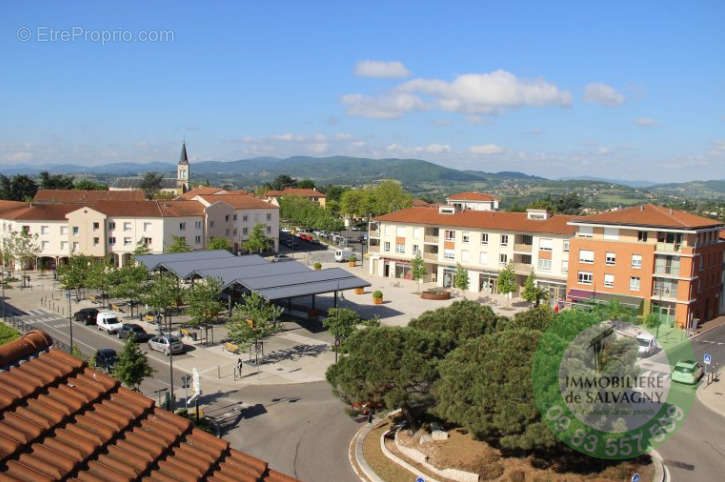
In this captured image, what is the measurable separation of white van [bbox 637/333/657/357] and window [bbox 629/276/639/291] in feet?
24.6

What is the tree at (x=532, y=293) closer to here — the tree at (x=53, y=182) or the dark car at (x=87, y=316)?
the dark car at (x=87, y=316)

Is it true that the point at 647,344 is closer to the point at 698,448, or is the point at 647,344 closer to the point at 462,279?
the point at 698,448

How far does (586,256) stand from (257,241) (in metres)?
42.6

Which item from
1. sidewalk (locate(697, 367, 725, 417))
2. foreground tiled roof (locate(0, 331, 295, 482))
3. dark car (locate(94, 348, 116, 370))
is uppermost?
foreground tiled roof (locate(0, 331, 295, 482))

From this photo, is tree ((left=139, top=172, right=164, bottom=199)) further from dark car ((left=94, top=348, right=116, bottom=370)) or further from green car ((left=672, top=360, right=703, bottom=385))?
green car ((left=672, top=360, right=703, bottom=385))

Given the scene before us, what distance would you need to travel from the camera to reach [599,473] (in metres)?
19.5

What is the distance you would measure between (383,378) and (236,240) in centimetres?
6087

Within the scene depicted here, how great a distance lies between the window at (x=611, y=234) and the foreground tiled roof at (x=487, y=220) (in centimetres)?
583

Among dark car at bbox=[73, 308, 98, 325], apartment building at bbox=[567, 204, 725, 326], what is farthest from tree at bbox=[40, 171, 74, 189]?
apartment building at bbox=[567, 204, 725, 326]

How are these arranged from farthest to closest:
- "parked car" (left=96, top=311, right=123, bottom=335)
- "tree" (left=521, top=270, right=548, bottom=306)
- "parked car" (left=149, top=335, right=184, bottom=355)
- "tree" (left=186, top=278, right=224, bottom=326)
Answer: "tree" (left=521, top=270, right=548, bottom=306) < "parked car" (left=96, top=311, right=123, bottom=335) < "tree" (left=186, top=278, right=224, bottom=326) < "parked car" (left=149, top=335, right=184, bottom=355)

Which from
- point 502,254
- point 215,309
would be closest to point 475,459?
point 215,309

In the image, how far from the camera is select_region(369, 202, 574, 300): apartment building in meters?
53.3

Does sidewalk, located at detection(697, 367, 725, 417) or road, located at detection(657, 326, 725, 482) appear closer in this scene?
road, located at detection(657, 326, 725, 482)

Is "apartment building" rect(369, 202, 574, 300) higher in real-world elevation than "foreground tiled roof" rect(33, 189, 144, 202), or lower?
lower
